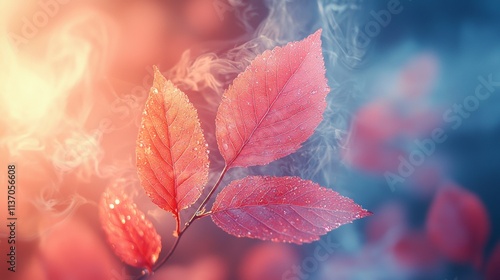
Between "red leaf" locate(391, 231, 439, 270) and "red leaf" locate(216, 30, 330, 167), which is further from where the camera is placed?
"red leaf" locate(391, 231, 439, 270)

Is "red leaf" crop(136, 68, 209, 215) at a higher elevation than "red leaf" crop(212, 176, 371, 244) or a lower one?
higher

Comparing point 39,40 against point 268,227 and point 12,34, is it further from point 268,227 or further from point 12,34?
point 268,227

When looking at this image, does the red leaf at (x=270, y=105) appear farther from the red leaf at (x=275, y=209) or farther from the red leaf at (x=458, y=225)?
the red leaf at (x=458, y=225)

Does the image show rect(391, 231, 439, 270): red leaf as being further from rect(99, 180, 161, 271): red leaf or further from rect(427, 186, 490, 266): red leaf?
rect(99, 180, 161, 271): red leaf

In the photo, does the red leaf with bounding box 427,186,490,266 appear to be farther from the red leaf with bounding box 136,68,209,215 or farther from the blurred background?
the red leaf with bounding box 136,68,209,215

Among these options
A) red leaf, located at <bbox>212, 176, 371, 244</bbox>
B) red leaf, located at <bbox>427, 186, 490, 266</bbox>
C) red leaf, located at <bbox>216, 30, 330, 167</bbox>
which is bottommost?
red leaf, located at <bbox>427, 186, 490, 266</bbox>

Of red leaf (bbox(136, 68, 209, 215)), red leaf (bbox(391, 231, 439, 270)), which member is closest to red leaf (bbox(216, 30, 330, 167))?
red leaf (bbox(136, 68, 209, 215))
